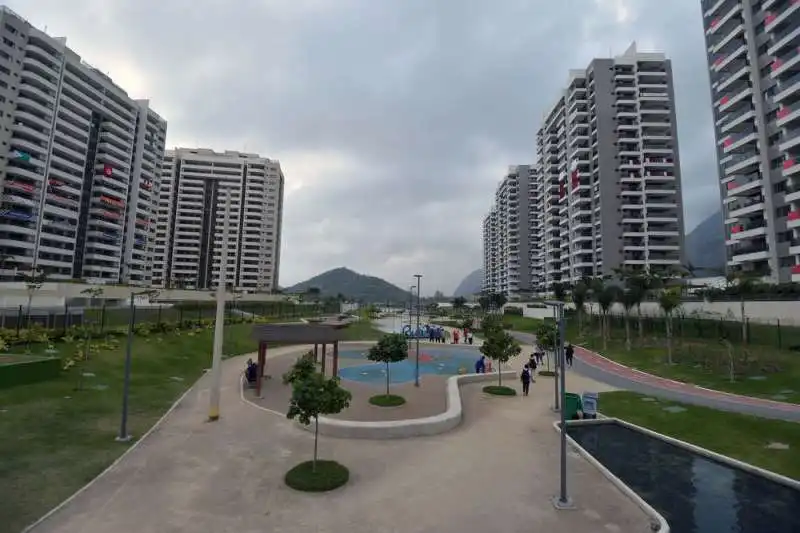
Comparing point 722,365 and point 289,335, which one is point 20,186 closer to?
point 289,335

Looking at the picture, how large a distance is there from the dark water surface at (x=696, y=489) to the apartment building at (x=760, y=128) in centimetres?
4771

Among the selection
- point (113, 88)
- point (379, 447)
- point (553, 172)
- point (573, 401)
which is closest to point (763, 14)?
point (553, 172)

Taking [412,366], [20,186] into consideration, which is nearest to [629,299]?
[412,366]

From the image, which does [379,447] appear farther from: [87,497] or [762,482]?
[762,482]

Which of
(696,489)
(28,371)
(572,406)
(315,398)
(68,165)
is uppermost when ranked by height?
(68,165)

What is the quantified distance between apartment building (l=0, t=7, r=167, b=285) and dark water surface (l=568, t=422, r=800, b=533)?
277 feet

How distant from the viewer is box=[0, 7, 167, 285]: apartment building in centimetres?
7344

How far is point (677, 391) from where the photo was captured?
1035 inches

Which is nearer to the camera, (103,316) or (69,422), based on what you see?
(69,422)

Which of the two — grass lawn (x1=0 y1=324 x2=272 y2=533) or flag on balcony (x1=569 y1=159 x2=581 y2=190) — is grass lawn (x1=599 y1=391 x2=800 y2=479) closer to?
grass lawn (x1=0 y1=324 x2=272 y2=533)

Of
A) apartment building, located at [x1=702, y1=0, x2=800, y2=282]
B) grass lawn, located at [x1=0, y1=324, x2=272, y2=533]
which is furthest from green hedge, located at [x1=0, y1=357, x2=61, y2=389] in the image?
apartment building, located at [x1=702, y1=0, x2=800, y2=282]

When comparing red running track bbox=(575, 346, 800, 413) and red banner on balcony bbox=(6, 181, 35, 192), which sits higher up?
red banner on balcony bbox=(6, 181, 35, 192)

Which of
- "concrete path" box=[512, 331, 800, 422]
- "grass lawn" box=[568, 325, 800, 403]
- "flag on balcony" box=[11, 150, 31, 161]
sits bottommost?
"concrete path" box=[512, 331, 800, 422]

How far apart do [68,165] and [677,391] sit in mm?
104655
